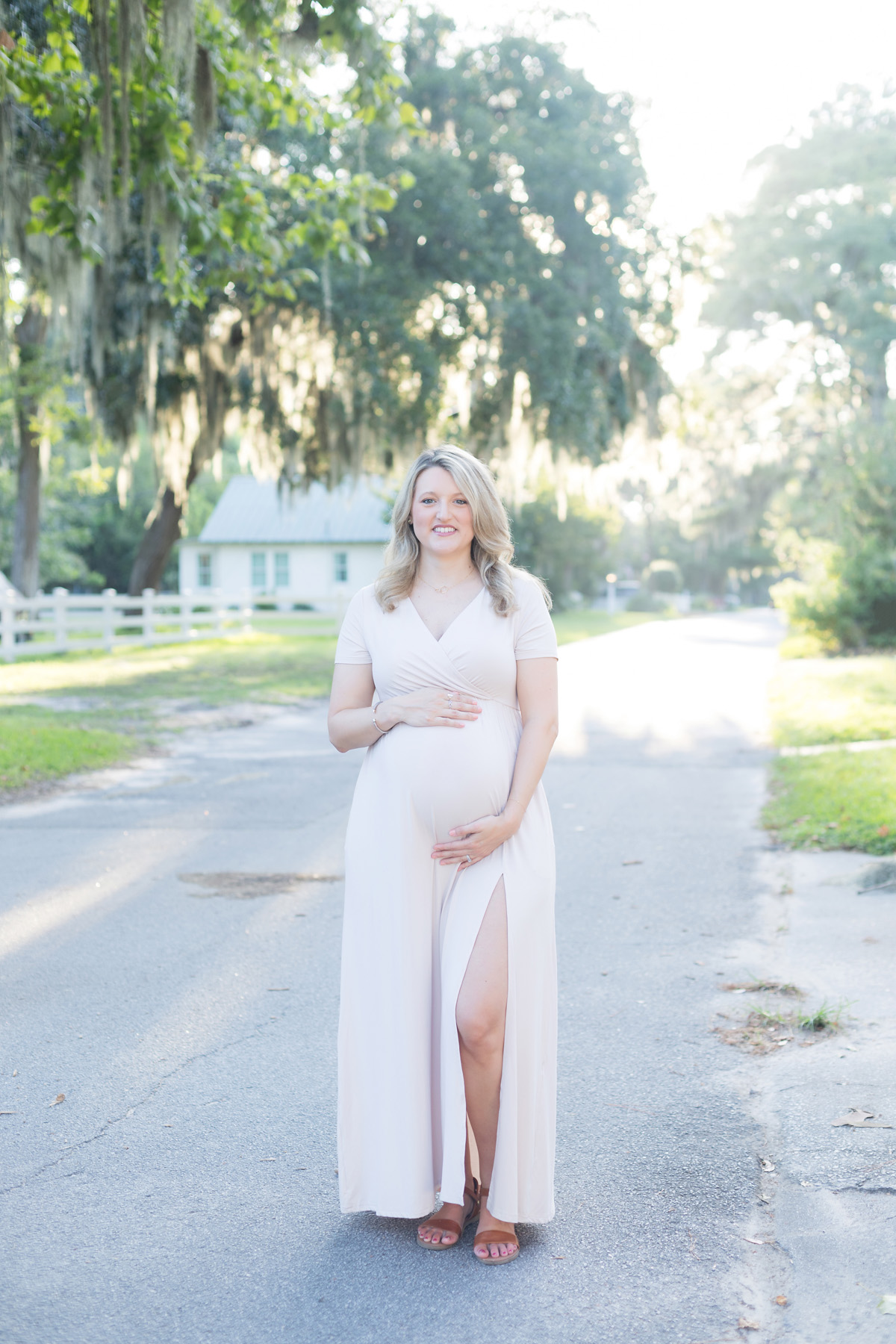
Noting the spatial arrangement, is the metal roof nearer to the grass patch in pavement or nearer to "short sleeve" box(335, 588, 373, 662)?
the grass patch in pavement

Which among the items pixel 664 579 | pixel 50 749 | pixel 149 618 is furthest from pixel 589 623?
pixel 664 579

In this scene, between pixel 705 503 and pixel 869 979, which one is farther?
pixel 705 503

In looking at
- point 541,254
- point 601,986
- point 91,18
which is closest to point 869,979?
point 601,986

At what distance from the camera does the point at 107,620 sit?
944 inches

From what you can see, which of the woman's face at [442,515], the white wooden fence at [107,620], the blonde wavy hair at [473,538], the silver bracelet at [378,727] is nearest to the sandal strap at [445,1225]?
the silver bracelet at [378,727]

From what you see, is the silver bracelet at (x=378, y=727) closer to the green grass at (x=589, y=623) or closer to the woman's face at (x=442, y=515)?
the woman's face at (x=442, y=515)

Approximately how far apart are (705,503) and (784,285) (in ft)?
23.1

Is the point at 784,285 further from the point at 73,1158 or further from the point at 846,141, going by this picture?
the point at 73,1158

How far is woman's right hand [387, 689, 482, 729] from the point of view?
306 centimetres

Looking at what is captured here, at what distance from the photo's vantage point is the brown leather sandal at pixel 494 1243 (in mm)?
2953

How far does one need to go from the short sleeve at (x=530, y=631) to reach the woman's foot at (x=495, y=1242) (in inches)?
55.3

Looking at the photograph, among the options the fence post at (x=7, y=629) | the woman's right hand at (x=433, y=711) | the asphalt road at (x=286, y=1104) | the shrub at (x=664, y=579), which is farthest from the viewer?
the shrub at (x=664, y=579)

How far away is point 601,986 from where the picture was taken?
5.10 m

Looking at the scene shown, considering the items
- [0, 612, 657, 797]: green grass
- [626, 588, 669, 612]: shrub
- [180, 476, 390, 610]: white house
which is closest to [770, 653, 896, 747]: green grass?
[0, 612, 657, 797]: green grass
